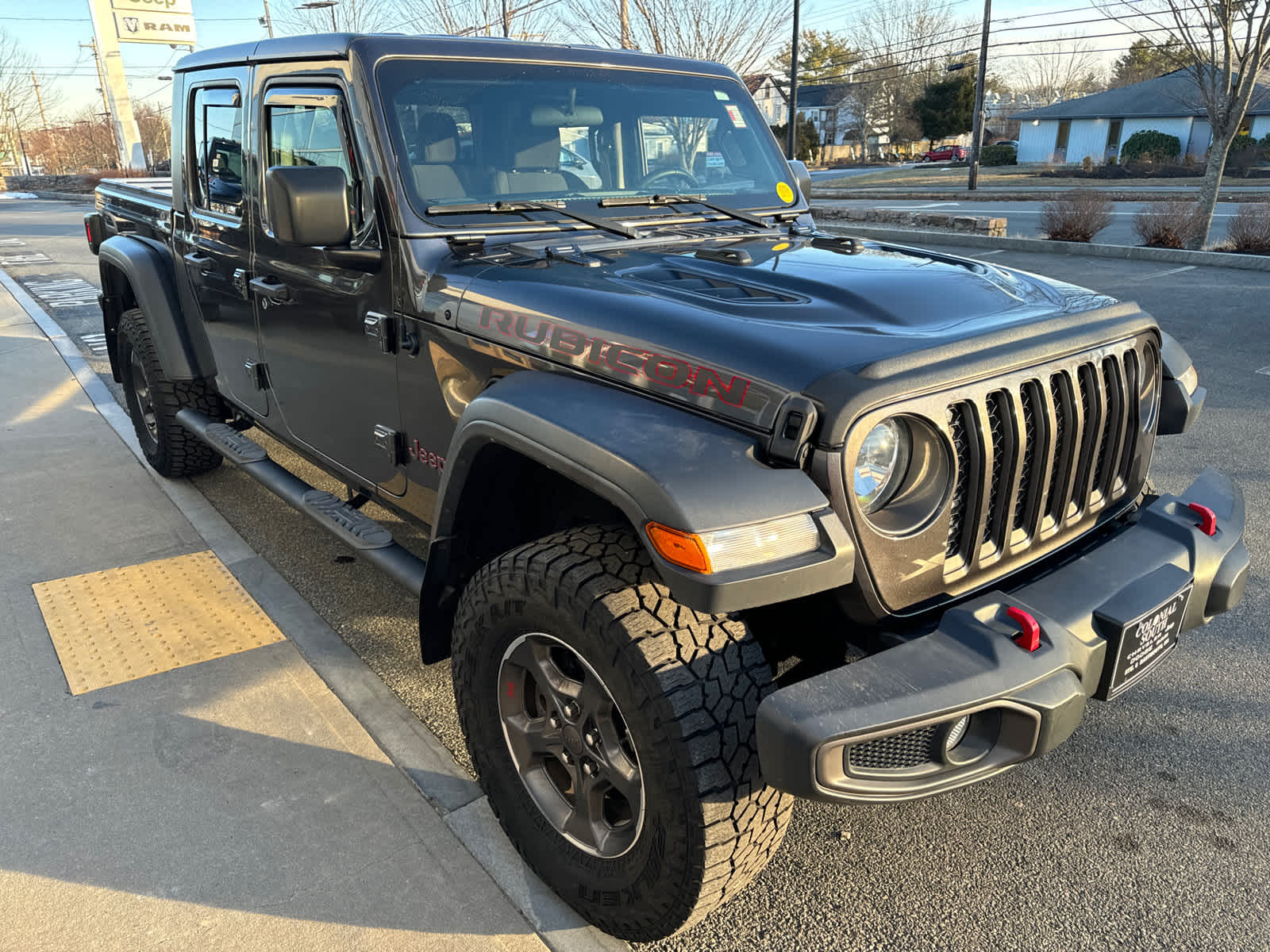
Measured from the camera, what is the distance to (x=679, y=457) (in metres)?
1.79

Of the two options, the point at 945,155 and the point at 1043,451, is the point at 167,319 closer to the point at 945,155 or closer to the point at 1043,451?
the point at 1043,451

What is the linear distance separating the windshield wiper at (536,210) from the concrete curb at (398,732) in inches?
62.4

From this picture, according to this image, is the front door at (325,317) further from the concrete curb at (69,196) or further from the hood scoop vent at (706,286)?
the concrete curb at (69,196)

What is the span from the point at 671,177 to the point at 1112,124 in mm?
51335

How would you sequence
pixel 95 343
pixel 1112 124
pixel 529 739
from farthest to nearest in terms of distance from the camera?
pixel 1112 124 < pixel 95 343 < pixel 529 739

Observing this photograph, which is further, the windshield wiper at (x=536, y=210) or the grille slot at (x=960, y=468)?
the windshield wiper at (x=536, y=210)

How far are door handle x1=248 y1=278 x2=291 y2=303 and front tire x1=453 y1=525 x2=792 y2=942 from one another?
62.3 inches

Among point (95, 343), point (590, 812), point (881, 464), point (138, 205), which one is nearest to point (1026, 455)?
point (881, 464)

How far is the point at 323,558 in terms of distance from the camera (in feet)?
13.6

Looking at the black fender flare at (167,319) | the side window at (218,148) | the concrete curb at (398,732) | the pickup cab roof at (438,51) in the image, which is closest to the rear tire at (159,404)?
A: the black fender flare at (167,319)

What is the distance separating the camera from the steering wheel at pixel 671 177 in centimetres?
319

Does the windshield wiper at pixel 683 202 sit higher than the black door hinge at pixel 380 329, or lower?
higher

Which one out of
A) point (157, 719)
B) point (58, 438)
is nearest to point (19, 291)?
point (58, 438)

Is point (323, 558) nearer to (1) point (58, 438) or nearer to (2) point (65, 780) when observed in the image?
(2) point (65, 780)
